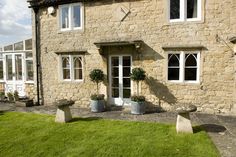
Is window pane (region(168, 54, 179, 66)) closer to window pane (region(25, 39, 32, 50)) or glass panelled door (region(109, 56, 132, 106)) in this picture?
glass panelled door (region(109, 56, 132, 106))

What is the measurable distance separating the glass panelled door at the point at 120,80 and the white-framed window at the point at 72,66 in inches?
65.9

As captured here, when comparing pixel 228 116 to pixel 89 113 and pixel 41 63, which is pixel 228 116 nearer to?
pixel 89 113

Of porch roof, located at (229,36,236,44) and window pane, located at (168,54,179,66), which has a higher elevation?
porch roof, located at (229,36,236,44)

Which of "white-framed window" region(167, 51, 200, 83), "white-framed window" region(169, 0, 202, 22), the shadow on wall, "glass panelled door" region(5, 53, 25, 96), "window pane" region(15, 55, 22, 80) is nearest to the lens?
"white-framed window" region(169, 0, 202, 22)

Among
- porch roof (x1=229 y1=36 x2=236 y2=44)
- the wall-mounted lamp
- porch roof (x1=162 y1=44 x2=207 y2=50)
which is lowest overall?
porch roof (x1=162 y1=44 x2=207 y2=50)

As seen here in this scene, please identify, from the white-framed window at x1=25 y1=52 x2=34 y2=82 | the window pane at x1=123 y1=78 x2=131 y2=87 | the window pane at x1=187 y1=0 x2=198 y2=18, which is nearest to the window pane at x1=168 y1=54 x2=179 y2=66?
the window pane at x1=187 y1=0 x2=198 y2=18

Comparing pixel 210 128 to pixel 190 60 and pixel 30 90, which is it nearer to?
pixel 190 60

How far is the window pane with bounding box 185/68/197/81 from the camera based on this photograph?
30.1ft

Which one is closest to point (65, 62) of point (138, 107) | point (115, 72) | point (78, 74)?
point (78, 74)

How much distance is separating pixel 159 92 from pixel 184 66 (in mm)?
1541

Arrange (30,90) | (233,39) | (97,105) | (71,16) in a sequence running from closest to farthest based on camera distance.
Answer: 1. (233,39)
2. (97,105)
3. (71,16)
4. (30,90)

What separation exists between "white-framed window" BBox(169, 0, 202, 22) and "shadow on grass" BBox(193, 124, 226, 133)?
14.1ft

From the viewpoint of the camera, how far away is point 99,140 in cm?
627

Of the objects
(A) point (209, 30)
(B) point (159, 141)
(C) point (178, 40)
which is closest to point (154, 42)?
(C) point (178, 40)
